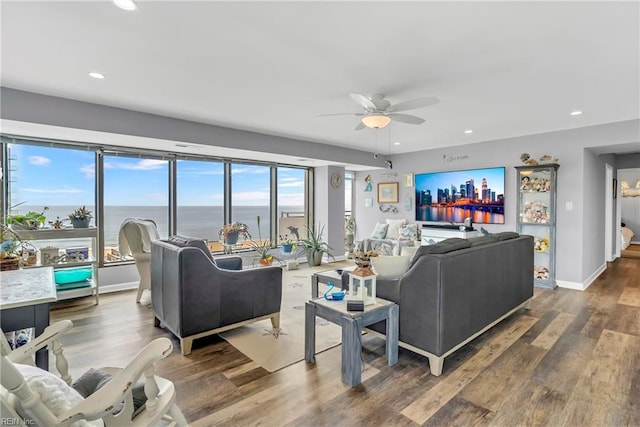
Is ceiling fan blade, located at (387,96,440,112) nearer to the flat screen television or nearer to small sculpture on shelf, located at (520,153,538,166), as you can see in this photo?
small sculpture on shelf, located at (520,153,538,166)

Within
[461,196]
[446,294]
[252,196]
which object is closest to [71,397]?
[446,294]

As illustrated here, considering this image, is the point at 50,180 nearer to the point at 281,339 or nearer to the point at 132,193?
the point at 132,193

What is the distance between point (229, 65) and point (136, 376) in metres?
2.39

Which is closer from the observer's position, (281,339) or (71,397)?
(71,397)

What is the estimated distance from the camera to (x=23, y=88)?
3.22 meters

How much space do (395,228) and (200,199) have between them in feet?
13.4

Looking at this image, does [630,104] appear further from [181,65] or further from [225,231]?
[225,231]

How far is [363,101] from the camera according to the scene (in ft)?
9.77

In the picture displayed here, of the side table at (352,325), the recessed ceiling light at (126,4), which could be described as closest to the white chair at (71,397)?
the side table at (352,325)

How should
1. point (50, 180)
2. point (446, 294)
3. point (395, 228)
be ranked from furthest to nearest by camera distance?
1. point (395, 228)
2. point (50, 180)
3. point (446, 294)

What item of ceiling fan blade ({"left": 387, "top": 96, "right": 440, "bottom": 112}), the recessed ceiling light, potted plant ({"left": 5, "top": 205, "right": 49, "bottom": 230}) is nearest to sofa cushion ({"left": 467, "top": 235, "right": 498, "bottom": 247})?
ceiling fan blade ({"left": 387, "top": 96, "right": 440, "bottom": 112})

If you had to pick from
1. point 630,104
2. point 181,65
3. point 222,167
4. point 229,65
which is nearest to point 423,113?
point 630,104

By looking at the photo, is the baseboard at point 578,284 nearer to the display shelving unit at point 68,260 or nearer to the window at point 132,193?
the window at point 132,193

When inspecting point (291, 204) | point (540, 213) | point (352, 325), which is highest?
point (291, 204)
